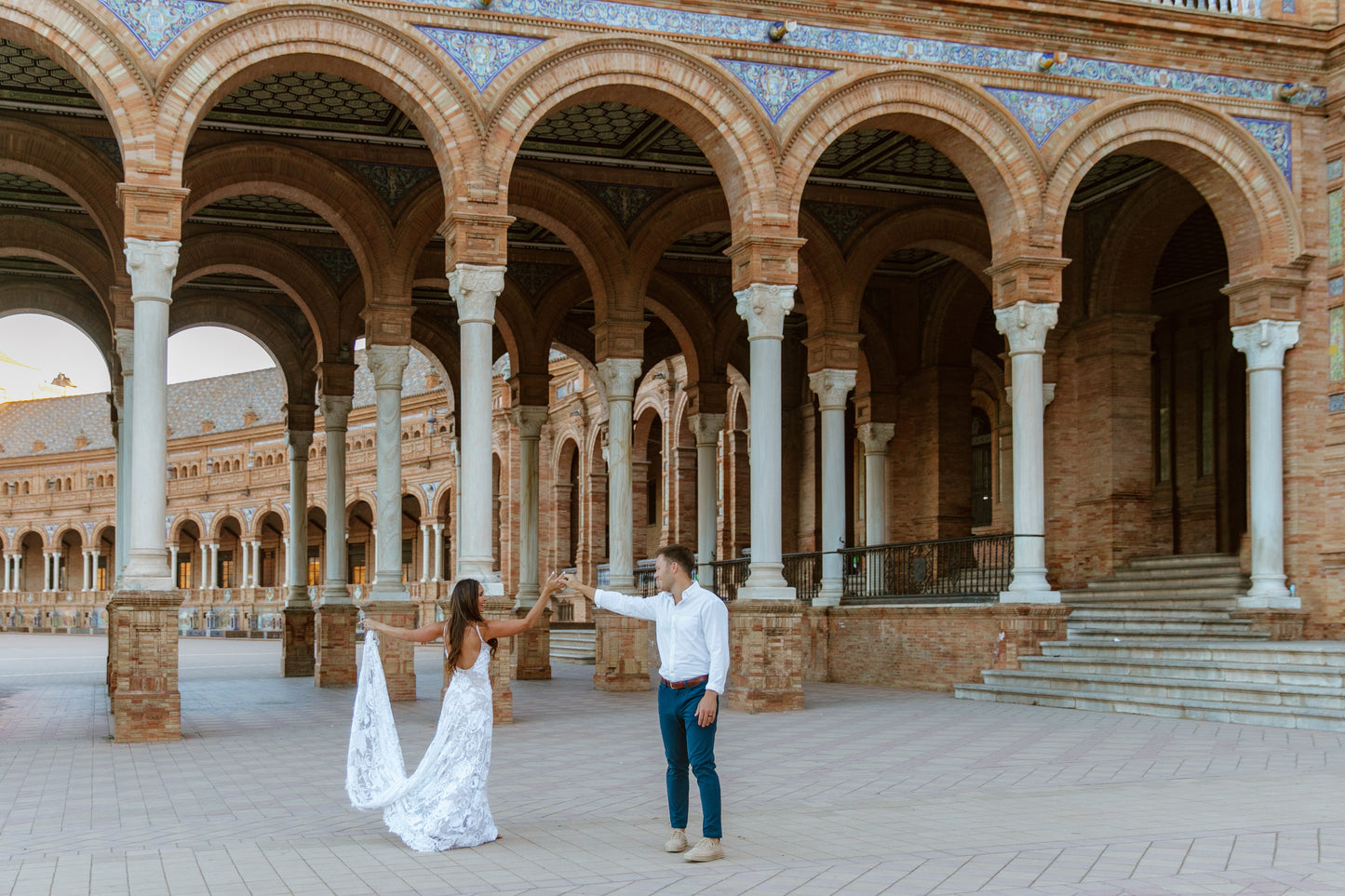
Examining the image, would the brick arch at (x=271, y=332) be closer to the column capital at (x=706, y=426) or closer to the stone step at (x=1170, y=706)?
the column capital at (x=706, y=426)

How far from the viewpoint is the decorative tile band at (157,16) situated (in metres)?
12.8

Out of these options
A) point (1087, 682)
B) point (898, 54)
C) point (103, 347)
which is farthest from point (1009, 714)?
point (103, 347)

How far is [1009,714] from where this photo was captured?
13648 mm

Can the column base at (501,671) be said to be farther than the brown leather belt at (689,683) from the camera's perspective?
Yes

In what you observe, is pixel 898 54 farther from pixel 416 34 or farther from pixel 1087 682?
pixel 1087 682

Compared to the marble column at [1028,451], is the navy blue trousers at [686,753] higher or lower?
lower

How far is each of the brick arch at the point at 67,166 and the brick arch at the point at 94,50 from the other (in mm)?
3032

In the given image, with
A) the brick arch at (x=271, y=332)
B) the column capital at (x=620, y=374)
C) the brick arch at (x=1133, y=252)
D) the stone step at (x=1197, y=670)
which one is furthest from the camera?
the brick arch at (x=271, y=332)

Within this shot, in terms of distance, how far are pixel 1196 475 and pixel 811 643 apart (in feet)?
23.1

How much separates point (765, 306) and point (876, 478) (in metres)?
7.98

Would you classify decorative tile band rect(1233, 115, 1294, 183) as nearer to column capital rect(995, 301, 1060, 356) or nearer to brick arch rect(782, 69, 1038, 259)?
brick arch rect(782, 69, 1038, 259)

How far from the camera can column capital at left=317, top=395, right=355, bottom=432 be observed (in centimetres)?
2042

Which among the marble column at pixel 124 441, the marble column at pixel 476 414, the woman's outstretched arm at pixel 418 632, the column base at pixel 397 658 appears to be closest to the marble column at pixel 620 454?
the column base at pixel 397 658

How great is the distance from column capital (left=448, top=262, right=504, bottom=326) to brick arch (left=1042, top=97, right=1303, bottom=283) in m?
6.18
